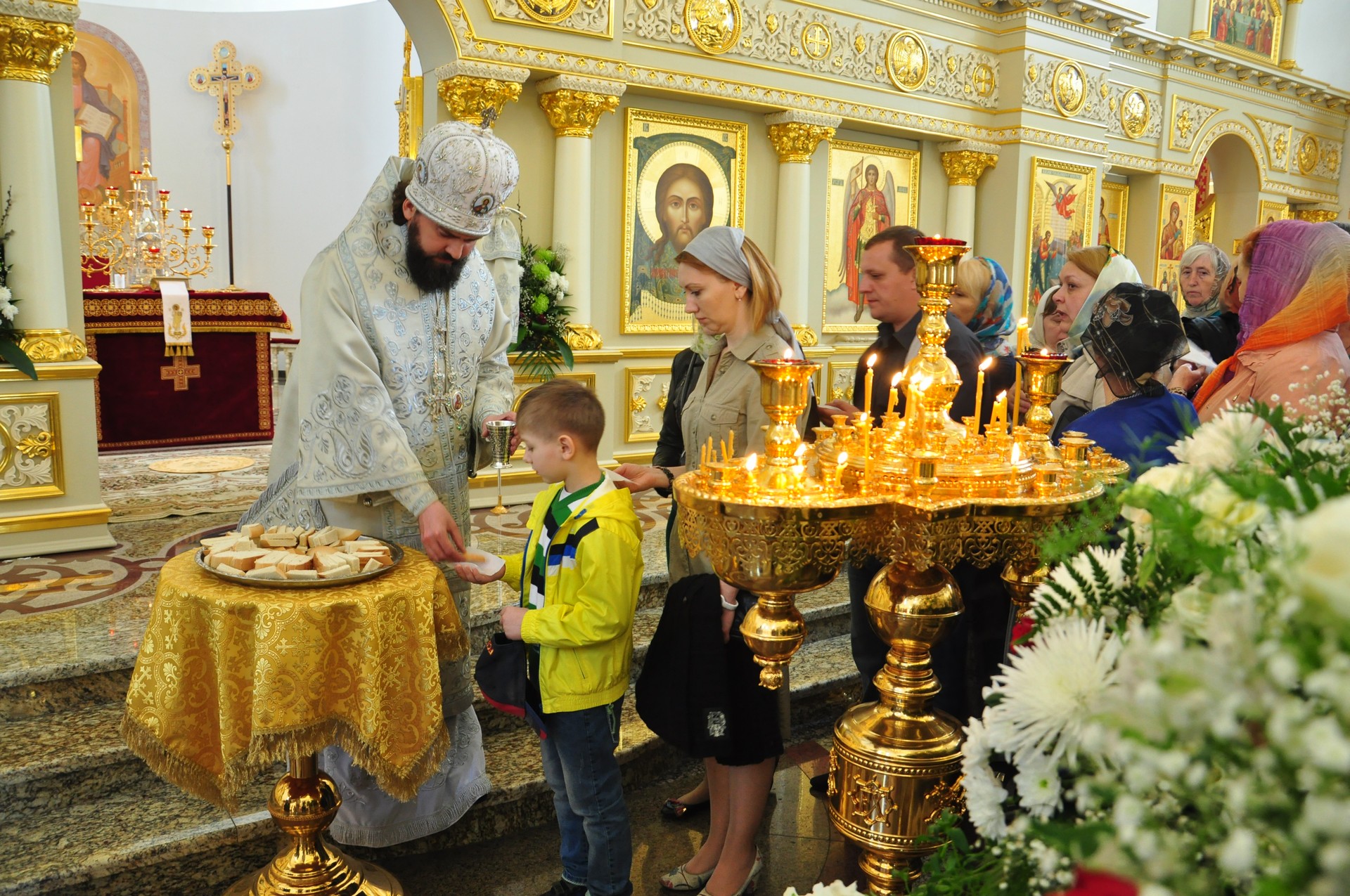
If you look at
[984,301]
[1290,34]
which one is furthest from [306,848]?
[1290,34]

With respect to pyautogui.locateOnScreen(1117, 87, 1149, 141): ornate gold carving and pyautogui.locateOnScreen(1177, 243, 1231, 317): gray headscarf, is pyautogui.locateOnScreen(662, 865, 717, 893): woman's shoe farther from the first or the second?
pyautogui.locateOnScreen(1117, 87, 1149, 141): ornate gold carving

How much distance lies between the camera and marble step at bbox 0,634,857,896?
2879mm

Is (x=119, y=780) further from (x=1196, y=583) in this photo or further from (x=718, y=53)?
(x=718, y=53)

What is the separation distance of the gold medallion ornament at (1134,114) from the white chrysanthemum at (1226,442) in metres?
11.9

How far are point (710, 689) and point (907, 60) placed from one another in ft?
25.7

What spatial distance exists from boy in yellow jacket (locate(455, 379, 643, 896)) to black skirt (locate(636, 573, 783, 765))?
157mm

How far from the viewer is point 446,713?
3.07m

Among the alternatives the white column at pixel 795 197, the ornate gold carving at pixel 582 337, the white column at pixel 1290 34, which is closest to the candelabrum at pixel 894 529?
the ornate gold carving at pixel 582 337

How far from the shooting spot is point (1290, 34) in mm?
13320

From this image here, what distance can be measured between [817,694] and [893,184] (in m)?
6.27

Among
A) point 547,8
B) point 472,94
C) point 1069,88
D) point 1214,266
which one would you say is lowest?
point 1214,266

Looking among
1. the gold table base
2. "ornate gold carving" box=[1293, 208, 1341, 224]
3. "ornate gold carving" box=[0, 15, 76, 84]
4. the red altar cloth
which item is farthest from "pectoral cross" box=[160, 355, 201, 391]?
"ornate gold carving" box=[1293, 208, 1341, 224]

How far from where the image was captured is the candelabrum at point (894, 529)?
152 cm

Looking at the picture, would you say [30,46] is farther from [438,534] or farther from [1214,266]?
[1214,266]
